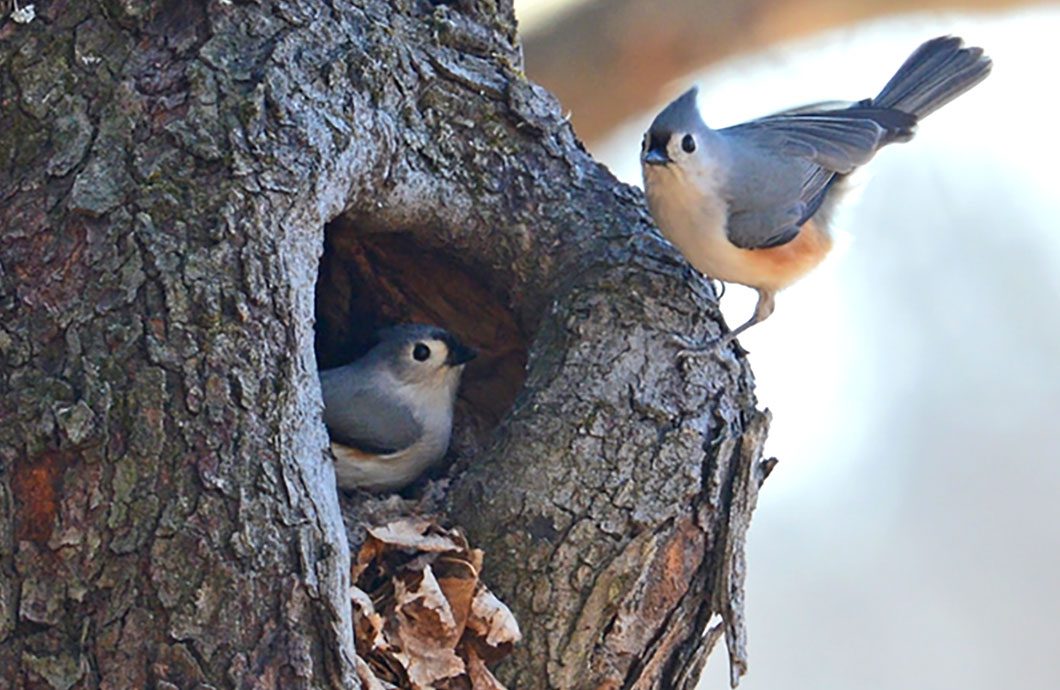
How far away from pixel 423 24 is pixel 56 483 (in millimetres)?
1189

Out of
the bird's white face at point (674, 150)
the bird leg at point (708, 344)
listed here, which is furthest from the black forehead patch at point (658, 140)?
the bird leg at point (708, 344)

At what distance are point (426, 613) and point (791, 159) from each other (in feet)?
4.12

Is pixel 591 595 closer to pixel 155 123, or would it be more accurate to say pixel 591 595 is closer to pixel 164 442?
pixel 164 442

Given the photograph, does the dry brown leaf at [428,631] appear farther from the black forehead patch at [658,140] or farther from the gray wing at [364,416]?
the black forehead patch at [658,140]

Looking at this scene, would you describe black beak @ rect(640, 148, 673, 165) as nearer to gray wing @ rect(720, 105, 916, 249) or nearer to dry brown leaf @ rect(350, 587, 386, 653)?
gray wing @ rect(720, 105, 916, 249)

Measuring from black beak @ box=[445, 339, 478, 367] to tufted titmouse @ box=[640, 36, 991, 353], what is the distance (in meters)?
0.56

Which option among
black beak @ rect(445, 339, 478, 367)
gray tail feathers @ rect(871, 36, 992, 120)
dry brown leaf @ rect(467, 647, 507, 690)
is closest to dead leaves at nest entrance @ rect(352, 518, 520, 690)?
dry brown leaf @ rect(467, 647, 507, 690)

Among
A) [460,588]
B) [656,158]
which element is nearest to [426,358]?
[656,158]

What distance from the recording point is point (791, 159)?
296 centimetres

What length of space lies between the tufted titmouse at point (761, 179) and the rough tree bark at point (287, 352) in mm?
88

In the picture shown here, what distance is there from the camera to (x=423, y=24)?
2801 millimetres

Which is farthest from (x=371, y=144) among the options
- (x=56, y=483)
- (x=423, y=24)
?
(x=56, y=483)

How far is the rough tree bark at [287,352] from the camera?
200 cm

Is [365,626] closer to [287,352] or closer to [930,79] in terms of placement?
[287,352]
